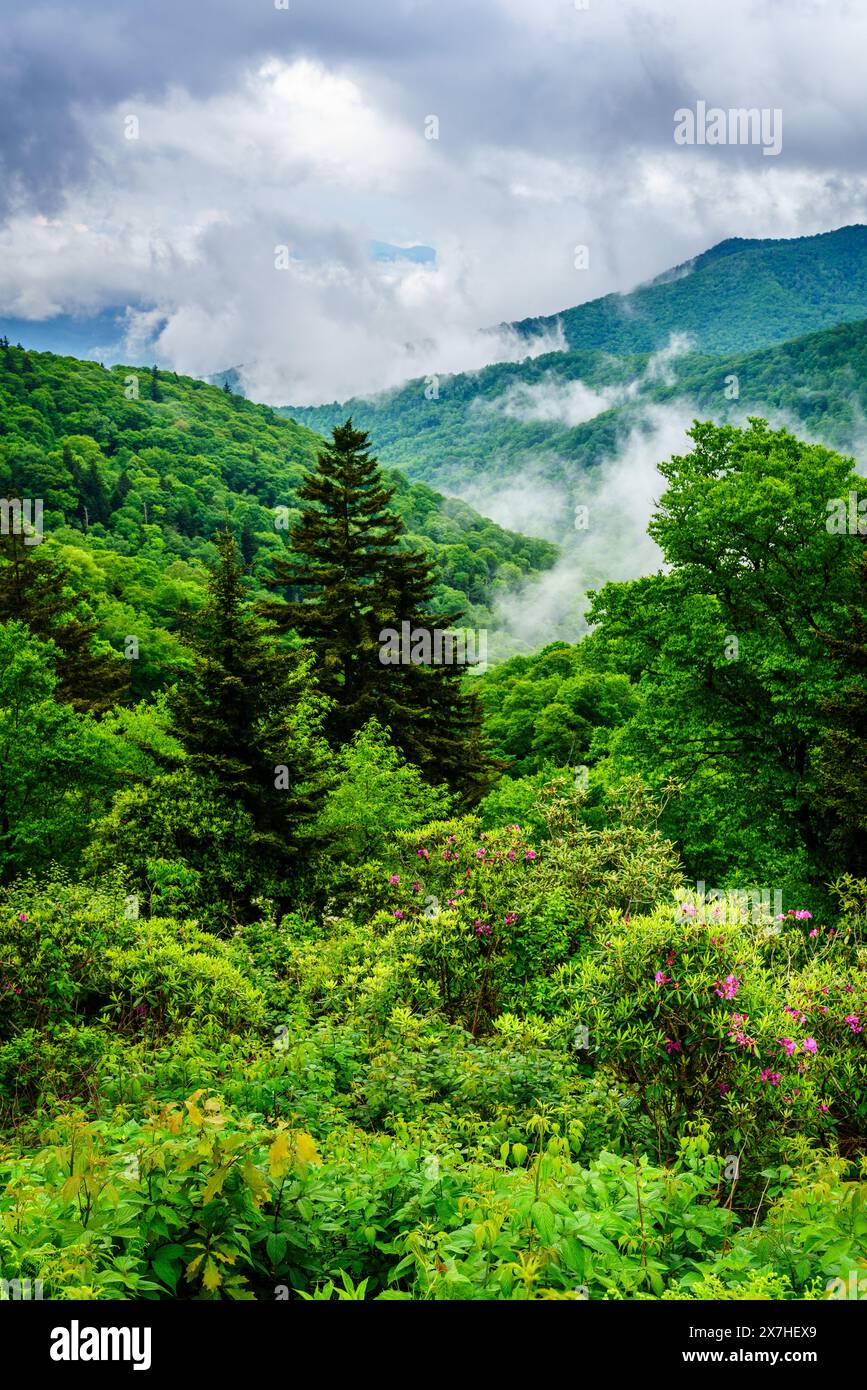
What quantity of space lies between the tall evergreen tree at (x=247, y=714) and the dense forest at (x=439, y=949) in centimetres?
8

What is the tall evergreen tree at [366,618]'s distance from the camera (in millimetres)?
23859

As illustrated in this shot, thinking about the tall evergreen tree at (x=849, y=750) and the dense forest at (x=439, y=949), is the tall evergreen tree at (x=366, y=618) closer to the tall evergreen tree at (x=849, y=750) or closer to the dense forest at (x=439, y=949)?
the dense forest at (x=439, y=949)

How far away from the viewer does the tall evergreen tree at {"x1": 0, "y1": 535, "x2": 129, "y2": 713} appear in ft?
92.7

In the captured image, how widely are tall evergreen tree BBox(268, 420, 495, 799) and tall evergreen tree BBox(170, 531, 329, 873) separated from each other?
5.75 meters

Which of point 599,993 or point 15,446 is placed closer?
point 599,993

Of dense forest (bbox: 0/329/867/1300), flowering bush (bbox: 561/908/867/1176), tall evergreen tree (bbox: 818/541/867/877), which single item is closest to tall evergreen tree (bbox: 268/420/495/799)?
dense forest (bbox: 0/329/867/1300)

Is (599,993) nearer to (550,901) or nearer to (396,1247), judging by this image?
(550,901)

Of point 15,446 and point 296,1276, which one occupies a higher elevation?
point 15,446

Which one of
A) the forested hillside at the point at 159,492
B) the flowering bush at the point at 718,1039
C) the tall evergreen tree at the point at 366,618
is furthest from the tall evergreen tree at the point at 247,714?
the forested hillside at the point at 159,492

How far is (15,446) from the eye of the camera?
100 m

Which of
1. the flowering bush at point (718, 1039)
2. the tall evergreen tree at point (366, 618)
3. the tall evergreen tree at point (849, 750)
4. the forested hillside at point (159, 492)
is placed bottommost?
the flowering bush at point (718, 1039)

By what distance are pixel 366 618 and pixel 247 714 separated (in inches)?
324
